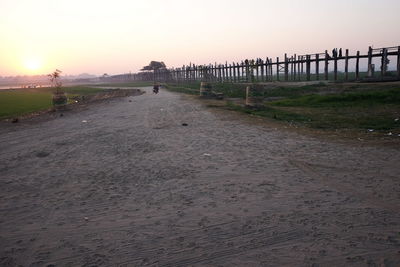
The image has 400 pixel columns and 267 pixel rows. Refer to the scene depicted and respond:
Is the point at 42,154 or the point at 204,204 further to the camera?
the point at 42,154

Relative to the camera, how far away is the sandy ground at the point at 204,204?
364cm

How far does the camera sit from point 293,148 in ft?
26.9

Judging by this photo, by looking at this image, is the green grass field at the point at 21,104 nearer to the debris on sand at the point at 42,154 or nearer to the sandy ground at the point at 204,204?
the debris on sand at the point at 42,154

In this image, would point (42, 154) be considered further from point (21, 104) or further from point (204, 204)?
point (21, 104)

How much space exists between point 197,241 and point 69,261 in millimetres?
1506

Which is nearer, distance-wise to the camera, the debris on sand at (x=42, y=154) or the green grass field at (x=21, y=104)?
the debris on sand at (x=42, y=154)

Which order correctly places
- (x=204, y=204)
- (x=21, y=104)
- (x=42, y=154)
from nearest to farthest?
(x=204, y=204) → (x=42, y=154) → (x=21, y=104)

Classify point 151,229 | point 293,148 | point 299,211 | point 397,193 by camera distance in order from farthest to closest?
point 293,148, point 397,193, point 299,211, point 151,229

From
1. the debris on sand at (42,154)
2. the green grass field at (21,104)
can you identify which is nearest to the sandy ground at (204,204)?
the debris on sand at (42,154)

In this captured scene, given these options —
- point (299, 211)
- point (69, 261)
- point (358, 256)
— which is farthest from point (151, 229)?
point (358, 256)

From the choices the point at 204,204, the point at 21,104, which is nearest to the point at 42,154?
the point at 204,204

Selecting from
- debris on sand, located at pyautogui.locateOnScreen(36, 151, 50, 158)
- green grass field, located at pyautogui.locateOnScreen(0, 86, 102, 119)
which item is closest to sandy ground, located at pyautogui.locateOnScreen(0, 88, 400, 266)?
debris on sand, located at pyautogui.locateOnScreen(36, 151, 50, 158)

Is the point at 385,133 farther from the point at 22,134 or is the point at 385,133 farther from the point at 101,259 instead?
the point at 22,134

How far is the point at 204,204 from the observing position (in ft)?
16.3
